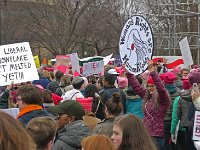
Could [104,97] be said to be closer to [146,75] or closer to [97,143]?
[146,75]

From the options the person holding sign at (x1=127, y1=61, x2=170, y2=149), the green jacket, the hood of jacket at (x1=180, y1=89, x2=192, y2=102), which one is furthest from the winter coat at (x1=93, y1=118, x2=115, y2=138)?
the green jacket

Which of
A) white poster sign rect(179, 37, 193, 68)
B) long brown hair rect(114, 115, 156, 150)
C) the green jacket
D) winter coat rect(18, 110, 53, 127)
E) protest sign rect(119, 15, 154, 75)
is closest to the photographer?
long brown hair rect(114, 115, 156, 150)

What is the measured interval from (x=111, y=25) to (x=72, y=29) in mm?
3228

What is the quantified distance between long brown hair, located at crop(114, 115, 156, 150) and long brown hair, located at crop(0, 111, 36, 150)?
149cm

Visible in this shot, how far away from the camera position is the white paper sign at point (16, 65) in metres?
9.52

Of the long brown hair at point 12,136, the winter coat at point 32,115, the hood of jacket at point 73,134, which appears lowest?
the hood of jacket at point 73,134

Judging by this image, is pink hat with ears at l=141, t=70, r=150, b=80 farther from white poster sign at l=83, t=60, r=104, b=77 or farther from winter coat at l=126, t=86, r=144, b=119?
white poster sign at l=83, t=60, r=104, b=77

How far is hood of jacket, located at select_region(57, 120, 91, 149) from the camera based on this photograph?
4.91 meters

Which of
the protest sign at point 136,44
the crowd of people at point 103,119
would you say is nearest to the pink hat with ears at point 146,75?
the crowd of people at point 103,119

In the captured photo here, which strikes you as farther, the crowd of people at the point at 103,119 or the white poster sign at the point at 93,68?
the white poster sign at the point at 93,68

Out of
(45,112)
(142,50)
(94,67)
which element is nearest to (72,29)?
(94,67)

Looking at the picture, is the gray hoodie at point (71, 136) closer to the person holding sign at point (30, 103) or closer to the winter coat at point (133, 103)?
the person holding sign at point (30, 103)

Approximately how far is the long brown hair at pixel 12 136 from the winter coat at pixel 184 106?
5.57 m

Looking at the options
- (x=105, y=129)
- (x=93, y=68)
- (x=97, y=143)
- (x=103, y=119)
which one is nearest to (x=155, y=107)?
(x=103, y=119)
